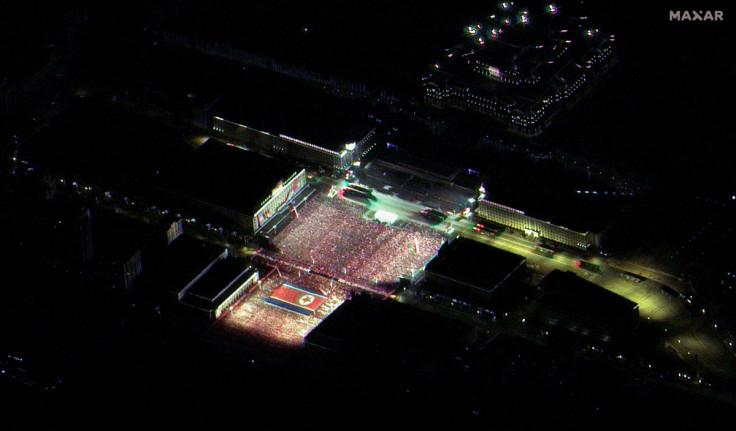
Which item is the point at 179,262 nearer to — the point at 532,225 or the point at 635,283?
the point at 532,225

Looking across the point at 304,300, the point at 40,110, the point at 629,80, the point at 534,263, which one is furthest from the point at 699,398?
the point at 40,110

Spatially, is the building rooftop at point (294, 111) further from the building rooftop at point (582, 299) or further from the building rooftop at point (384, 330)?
the building rooftop at point (582, 299)

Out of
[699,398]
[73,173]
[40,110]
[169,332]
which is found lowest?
[699,398]

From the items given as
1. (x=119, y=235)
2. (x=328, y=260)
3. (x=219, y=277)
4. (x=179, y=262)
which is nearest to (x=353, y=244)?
(x=328, y=260)

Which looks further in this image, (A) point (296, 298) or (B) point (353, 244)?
(B) point (353, 244)

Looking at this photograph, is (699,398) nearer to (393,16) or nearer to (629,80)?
(629,80)

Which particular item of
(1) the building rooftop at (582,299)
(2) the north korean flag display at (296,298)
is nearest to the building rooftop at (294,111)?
(2) the north korean flag display at (296,298)
